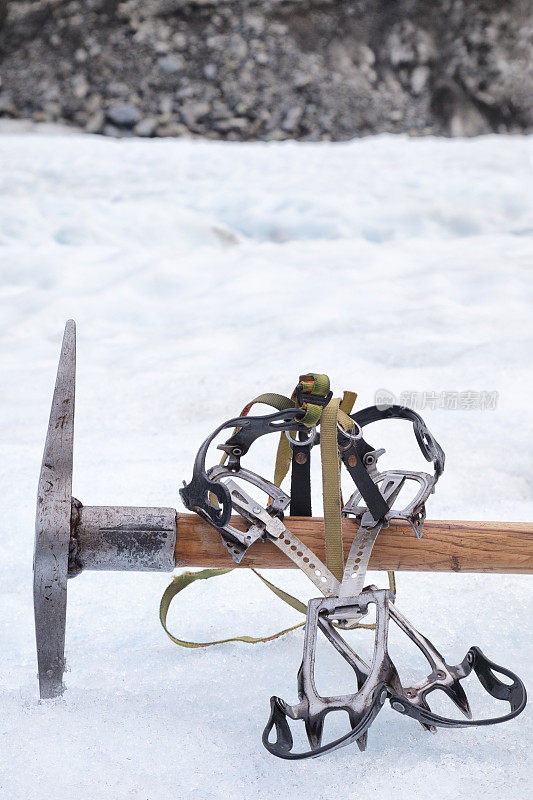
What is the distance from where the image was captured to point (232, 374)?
9.33ft

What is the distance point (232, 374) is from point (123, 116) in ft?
43.2

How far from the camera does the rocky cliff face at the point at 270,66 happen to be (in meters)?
14.9

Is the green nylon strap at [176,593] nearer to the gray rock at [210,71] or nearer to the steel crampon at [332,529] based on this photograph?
the steel crampon at [332,529]

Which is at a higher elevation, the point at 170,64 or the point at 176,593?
the point at 176,593

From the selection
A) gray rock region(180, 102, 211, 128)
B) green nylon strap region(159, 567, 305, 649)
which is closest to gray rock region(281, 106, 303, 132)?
gray rock region(180, 102, 211, 128)

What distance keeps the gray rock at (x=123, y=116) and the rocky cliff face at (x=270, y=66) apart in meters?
0.02

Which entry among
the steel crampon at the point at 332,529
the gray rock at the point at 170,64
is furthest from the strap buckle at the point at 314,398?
the gray rock at the point at 170,64

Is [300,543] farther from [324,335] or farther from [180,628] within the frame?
[324,335]

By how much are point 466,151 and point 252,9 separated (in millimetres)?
11584

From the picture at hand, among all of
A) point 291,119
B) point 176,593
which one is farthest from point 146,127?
point 176,593

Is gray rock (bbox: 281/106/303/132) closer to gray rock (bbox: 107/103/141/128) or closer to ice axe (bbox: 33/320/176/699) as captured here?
gray rock (bbox: 107/103/141/128)

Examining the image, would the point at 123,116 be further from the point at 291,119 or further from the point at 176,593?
the point at 176,593

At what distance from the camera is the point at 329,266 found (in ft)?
14.0

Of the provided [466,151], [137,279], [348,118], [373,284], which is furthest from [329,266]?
[348,118]
